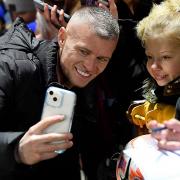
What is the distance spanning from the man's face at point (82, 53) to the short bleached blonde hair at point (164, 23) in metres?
0.20

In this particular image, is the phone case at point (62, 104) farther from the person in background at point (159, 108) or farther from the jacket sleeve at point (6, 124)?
the person in background at point (159, 108)

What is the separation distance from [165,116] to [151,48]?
36 centimetres

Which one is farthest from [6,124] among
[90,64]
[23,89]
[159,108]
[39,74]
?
[159,108]

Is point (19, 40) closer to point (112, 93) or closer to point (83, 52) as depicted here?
point (83, 52)

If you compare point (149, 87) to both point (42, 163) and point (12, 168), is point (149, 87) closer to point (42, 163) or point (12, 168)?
point (42, 163)

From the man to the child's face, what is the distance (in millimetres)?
239

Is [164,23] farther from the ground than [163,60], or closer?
farther from the ground

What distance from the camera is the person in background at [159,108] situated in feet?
6.04

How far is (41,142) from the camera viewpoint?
1835mm

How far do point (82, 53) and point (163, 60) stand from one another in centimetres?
43

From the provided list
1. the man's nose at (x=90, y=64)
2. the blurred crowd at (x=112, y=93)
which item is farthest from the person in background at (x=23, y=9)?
the man's nose at (x=90, y=64)

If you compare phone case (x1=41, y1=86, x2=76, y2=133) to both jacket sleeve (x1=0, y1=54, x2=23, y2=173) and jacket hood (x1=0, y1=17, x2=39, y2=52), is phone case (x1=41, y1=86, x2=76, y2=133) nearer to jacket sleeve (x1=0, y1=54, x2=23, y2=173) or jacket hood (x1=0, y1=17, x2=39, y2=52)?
jacket sleeve (x1=0, y1=54, x2=23, y2=173)

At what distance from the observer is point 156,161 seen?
184 cm

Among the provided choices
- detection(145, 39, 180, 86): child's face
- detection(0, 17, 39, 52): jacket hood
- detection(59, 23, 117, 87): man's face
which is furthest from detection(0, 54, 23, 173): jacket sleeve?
detection(145, 39, 180, 86): child's face
